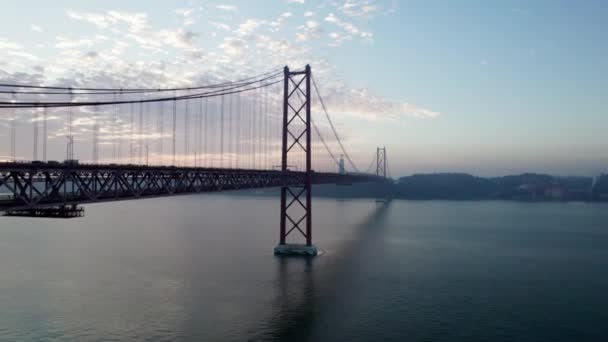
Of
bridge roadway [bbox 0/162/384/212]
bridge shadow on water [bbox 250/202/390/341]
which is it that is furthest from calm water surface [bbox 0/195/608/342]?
bridge roadway [bbox 0/162/384/212]

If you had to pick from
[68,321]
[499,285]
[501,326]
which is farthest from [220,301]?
[499,285]

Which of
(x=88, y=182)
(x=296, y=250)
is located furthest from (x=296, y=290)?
(x=88, y=182)

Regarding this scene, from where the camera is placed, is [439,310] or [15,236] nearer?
[439,310]

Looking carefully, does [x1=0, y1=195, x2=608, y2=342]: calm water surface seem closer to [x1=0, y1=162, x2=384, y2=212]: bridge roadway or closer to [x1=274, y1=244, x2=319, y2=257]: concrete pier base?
[x1=274, y1=244, x2=319, y2=257]: concrete pier base

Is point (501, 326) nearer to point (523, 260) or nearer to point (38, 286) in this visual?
point (523, 260)

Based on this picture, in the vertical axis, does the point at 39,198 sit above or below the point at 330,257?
above

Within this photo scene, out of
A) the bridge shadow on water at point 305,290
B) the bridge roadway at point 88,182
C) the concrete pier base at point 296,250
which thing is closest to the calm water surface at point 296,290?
the bridge shadow on water at point 305,290
